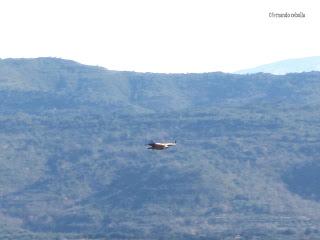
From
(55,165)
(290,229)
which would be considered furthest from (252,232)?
(55,165)

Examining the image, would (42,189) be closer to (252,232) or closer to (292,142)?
(292,142)

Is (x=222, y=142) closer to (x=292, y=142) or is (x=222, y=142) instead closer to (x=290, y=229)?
(x=292, y=142)

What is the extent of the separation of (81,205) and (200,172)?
15866 millimetres

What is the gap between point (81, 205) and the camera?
169m

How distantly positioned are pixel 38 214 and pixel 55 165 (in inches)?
1328

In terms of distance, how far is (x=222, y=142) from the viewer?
194750 mm

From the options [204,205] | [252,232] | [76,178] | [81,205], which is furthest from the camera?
[76,178]

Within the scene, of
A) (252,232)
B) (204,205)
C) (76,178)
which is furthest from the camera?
(76,178)

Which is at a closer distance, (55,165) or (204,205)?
(204,205)

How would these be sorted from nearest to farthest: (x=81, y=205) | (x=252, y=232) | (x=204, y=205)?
(x=252, y=232) → (x=204, y=205) → (x=81, y=205)

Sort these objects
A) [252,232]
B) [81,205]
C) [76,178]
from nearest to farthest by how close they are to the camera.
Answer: [252,232] → [81,205] → [76,178]

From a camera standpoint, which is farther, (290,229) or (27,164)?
(27,164)

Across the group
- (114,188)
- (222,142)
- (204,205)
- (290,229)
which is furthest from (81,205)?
(290,229)

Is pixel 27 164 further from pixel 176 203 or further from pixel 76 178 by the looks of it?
pixel 176 203
